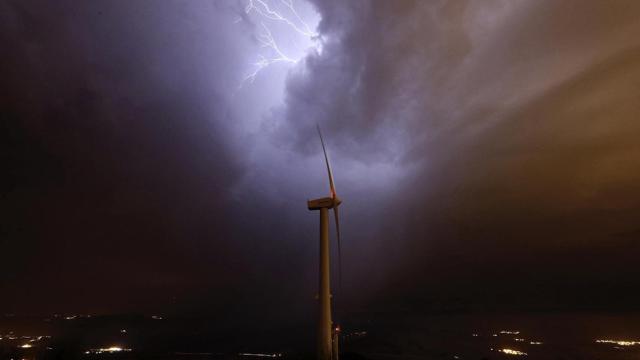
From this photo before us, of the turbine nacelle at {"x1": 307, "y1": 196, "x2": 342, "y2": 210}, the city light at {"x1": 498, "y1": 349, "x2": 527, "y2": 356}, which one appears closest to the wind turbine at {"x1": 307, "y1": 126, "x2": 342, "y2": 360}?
the turbine nacelle at {"x1": 307, "y1": 196, "x2": 342, "y2": 210}

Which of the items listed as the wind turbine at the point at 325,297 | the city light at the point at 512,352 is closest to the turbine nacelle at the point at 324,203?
the wind turbine at the point at 325,297

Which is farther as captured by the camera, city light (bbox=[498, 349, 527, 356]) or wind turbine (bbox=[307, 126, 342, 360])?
city light (bbox=[498, 349, 527, 356])

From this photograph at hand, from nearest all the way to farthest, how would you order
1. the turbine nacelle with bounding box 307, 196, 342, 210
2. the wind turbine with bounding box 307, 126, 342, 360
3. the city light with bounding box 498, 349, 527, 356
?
the wind turbine with bounding box 307, 126, 342, 360, the turbine nacelle with bounding box 307, 196, 342, 210, the city light with bounding box 498, 349, 527, 356

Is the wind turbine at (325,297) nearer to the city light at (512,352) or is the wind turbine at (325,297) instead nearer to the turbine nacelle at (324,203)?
the turbine nacelle at (324,203)

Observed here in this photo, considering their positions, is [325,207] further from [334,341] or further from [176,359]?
[176,359]

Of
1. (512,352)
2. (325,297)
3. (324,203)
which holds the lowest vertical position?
(512,352)

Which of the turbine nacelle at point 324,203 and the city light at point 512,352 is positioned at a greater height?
the turbine nacelle at point 324,203

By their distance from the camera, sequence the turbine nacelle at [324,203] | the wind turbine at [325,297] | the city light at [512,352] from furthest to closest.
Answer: the city light at [512,352], the turbine nacelle at [324,203], the wind turbine at [325,297]

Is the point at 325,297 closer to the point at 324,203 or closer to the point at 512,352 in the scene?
the point at 324,203

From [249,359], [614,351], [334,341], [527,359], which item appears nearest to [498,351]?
[527,359]

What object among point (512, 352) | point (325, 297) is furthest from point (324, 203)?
point (512, 352)

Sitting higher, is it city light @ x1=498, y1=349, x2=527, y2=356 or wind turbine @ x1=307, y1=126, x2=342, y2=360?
wind turbine @ x1=307, y1=126, x2=342, y2=360

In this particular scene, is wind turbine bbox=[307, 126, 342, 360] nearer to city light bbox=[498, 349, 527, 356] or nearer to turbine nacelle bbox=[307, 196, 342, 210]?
turbine nacelle bbox=[307, 196, 342, 210]
